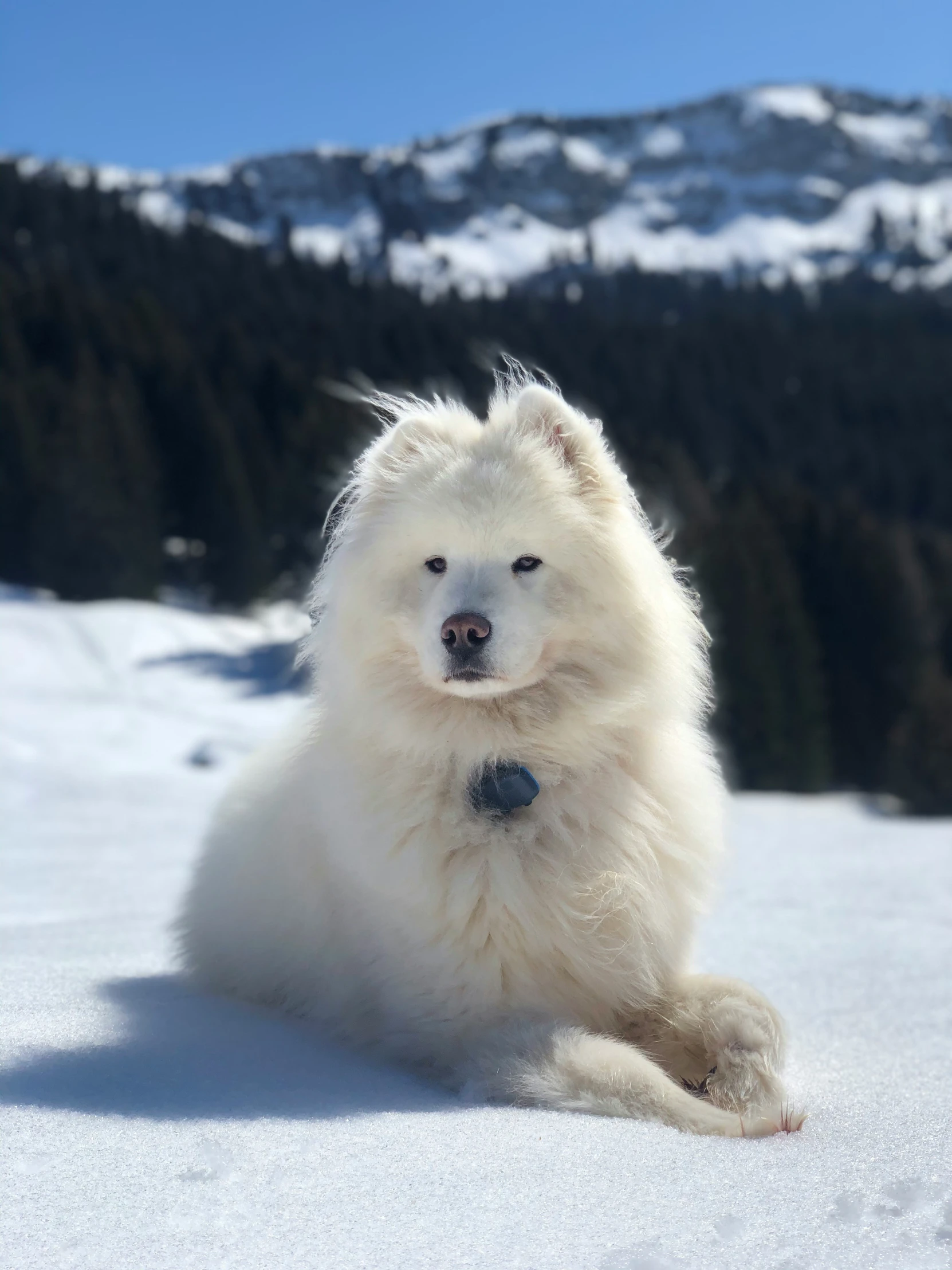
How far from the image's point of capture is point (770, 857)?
28.7 feet

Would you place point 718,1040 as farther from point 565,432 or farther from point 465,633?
point 565,432

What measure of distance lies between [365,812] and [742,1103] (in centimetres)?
121

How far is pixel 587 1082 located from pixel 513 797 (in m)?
0.73

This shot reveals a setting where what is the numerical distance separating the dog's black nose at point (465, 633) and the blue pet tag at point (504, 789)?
370mm

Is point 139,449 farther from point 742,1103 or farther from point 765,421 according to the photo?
point 765,421

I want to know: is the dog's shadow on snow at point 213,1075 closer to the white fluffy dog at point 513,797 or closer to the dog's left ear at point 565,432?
the white fluffy dog at point 513,797

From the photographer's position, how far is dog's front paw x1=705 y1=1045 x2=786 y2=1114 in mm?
2670

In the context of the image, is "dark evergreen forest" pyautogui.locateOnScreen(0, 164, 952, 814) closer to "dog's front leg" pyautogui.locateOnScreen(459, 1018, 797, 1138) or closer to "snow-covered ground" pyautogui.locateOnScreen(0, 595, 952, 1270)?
"dog's front leg" pyautogui.locateOnScreen(459, 1018, 797, 1138)

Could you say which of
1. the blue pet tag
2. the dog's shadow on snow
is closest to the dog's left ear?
the blue pet tag

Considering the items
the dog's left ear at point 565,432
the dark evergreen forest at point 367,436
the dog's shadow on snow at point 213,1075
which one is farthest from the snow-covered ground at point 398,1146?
the dark evergreen forest at point 367,436

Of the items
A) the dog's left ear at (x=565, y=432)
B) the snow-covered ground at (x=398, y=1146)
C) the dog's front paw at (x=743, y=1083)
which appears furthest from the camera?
the dog's left ear at (x=565, y=432)

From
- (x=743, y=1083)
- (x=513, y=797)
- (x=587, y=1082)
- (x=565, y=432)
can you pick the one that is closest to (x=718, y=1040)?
(x=743, y=1083)

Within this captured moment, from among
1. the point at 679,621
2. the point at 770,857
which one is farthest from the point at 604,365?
A: the point at 679,621

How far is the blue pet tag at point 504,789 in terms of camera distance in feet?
9.67
